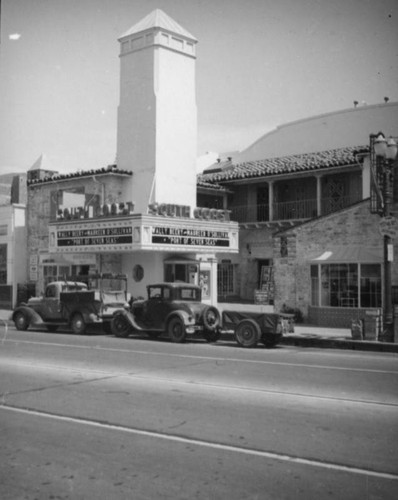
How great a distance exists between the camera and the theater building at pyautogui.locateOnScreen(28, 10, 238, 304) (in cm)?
2816

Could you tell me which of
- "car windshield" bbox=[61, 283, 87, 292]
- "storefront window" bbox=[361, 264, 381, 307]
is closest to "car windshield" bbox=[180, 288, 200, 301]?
"car windshield" bbox=[61, 283, 87, 292]

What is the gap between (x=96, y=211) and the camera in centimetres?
2841

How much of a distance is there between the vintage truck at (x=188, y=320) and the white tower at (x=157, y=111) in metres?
10.4

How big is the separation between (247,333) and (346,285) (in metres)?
6.49

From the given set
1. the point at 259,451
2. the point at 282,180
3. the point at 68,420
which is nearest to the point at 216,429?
the point at 259,451

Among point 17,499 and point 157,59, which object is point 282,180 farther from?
point 17,499

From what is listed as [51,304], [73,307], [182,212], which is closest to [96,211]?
[182,212]

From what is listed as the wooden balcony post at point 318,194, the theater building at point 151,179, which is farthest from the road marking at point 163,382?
the wooden balcony post at point 318,194

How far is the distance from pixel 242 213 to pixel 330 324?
46.8 feet

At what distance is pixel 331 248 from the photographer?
2288cm

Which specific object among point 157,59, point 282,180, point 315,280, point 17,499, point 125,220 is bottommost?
point 17,499

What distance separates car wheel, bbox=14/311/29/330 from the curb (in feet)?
28.2

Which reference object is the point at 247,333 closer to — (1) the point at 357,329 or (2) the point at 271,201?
(1) the point at 357,329

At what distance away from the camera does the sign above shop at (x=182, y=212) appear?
85.2 ft
